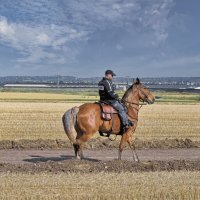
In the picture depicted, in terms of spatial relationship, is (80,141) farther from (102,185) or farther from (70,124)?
(102,185)

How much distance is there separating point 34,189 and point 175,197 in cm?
315

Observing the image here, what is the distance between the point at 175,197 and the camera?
10.6 metres

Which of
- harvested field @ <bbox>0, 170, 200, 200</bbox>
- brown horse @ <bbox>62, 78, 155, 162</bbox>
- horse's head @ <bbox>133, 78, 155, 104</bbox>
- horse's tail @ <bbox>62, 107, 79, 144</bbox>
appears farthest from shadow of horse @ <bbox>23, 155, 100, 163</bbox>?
harvested field @ <bbox>0, 170, 200, 200</bbox>

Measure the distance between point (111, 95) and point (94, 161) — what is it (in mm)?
2278

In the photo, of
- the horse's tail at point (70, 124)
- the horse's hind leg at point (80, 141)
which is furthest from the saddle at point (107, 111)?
the horse's tail at point (70, 124)

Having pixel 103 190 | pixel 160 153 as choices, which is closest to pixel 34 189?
pixel 103 190

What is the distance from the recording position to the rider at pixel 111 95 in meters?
16.8

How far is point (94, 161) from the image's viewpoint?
56.3 feet

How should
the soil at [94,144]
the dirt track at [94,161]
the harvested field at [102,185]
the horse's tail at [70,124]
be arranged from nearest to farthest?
the harvested field at [102,185]
the dirt track at [94,161]
the horse's tail at [70,124]
the soil at [94,144]

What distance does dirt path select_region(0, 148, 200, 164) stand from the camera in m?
18.4

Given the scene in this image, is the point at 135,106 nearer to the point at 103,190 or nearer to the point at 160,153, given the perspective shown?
the point at 160,153

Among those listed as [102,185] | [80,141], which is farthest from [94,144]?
[102,185]

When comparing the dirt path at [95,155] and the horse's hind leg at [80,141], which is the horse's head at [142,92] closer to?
the dirt path at [95,155]

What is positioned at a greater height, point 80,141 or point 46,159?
point 80,141
